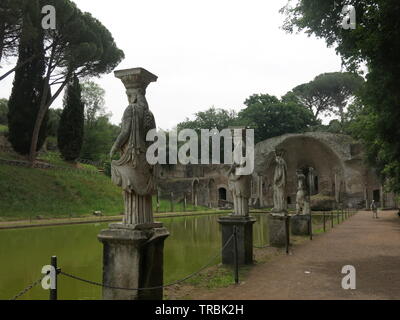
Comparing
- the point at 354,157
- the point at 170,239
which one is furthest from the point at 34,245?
the point at 354,157

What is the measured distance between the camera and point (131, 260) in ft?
14.1

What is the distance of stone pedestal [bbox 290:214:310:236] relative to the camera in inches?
510

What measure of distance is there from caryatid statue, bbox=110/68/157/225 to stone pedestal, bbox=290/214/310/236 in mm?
9427

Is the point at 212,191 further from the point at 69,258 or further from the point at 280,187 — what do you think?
the point at 69,258

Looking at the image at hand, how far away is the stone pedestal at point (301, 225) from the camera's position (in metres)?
13.0

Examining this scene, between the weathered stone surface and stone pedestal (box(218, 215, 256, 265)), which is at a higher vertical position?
stone pedestal (box(218, 215, 256, 265))

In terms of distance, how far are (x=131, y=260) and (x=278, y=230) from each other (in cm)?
665

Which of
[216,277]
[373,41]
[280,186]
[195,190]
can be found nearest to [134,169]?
[216,277]

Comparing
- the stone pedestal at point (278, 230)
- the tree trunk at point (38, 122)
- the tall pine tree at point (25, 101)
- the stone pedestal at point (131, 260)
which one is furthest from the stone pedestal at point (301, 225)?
the tall pine tree at point (25, 101)

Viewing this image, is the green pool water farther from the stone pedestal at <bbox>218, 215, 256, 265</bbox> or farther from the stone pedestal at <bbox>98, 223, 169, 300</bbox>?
the stone pedestal at <bbox>98, 223, 169, 300</bbox>

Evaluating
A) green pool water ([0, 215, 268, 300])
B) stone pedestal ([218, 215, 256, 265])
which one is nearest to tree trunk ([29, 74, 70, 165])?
green pool water ([0, 215, 268, 300])

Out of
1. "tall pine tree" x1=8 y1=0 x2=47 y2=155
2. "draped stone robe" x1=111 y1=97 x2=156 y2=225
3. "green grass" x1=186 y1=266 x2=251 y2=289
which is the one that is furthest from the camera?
"tall pine tree" x1=8 y1=0 x2=47 y2=155
